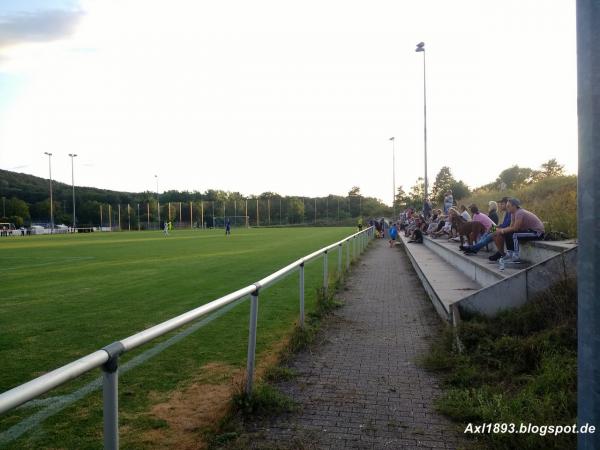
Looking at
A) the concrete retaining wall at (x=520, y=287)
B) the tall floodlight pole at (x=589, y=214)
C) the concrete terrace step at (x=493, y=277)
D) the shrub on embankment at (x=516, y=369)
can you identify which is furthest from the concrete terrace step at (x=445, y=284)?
the tall floodlight pole at (x=589, y=214)

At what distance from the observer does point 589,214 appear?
6.21 ft

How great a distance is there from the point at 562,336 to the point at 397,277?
26.9 ft

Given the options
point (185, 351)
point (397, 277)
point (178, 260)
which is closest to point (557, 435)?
point (185, 351)

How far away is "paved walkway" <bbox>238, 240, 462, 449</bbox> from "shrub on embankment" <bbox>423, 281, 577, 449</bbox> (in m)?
0.24

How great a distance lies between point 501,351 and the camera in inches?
188

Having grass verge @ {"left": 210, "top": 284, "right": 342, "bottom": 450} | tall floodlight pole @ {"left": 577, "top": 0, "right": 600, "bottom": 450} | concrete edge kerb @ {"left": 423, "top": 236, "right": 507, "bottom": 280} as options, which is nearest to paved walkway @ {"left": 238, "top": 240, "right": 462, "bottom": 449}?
grass verge @ {"left": 210, "top": 284, "right": 342, "bottom": 450}

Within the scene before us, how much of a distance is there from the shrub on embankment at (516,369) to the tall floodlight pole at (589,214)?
1.31 metres

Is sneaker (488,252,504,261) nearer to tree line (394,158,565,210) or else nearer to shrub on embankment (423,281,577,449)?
shrub on embankment (423,281,577,449)

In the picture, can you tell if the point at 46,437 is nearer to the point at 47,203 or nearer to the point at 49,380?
the point at 49,380

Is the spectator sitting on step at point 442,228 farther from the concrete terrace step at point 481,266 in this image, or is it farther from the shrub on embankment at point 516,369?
the shrub on embankment at point 516,369

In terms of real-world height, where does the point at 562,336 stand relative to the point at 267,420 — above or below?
above

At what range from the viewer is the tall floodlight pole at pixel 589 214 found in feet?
6.09

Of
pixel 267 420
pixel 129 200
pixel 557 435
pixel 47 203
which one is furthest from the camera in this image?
pixel 129 200

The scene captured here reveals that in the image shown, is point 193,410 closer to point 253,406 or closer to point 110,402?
point 253,406
